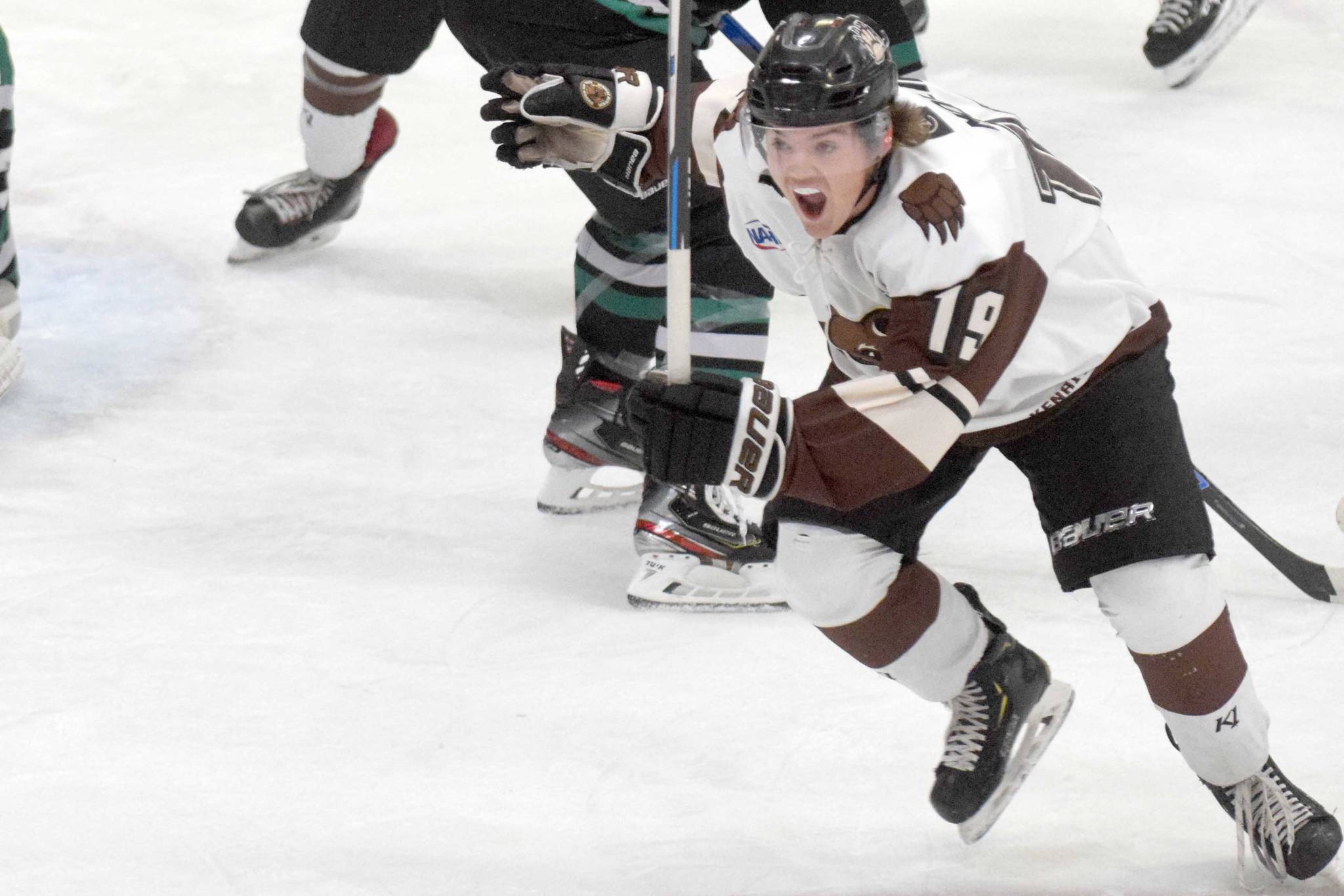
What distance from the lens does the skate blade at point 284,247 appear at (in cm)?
428

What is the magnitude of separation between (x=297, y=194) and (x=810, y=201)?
264 cm

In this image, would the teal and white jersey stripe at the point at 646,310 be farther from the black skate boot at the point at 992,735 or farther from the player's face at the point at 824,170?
the player's face at the point at 824,170

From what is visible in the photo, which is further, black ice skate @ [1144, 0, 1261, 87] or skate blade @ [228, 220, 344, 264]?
black ice skate @ [1144, 0, 1261, 87]

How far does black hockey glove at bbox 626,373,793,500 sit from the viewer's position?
1.74 m

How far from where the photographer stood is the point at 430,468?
133 inches

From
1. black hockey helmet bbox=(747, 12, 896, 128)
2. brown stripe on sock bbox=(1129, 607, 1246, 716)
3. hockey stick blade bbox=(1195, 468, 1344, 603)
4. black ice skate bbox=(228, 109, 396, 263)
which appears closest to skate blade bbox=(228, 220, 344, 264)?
black ice skate bbox=(228, 109, 396, 263)

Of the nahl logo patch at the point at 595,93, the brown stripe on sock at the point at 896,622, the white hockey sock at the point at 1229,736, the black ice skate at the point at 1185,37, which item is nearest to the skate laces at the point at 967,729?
the brown stripe on sock at the point at 896,622

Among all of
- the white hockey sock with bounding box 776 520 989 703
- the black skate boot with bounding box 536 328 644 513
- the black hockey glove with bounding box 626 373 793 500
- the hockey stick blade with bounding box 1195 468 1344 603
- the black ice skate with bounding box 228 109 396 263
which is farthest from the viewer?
the black ice skate with bounding box 228 109 396 263

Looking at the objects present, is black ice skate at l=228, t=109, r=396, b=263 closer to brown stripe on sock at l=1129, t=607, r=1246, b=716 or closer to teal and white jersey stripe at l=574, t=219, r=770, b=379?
teal and white jersey stripe at l=574, t=219, r=770, b=379

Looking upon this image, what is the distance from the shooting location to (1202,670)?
6.59 ft

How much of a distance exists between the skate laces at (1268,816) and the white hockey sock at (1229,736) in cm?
2

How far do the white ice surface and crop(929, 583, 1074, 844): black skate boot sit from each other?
8 centimetres

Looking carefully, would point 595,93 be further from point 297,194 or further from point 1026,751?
point 297,194

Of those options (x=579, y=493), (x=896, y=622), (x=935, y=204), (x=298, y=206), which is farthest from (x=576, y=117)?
(x=298, y=206)
